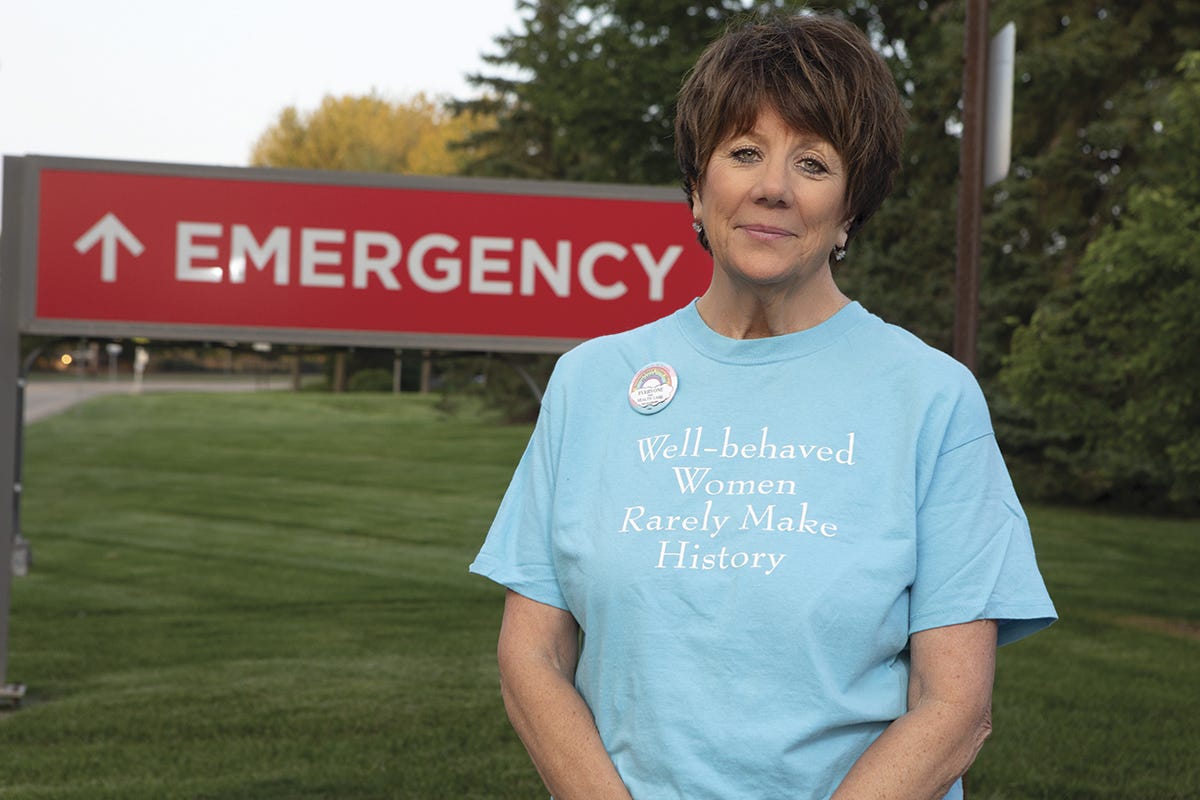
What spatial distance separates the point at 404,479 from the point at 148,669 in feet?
71.0

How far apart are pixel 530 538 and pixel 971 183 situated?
663cm

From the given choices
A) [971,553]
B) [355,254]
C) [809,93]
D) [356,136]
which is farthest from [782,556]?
[356,136]

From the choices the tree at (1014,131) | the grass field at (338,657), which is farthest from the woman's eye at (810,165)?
the tree at (1014,131)

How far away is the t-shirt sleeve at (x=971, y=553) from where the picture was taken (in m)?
1.76

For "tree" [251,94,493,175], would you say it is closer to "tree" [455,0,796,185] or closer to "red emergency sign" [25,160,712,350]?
"tree" [455,0,796,185]

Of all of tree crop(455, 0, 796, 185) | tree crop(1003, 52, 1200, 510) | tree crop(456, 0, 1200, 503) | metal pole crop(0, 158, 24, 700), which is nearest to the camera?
metal pole crop(0, 158, 24, 700)

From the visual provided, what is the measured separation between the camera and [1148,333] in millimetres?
13453

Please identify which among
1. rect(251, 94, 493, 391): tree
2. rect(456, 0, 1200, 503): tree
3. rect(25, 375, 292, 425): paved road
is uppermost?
rect(251, 94, 493, 391): tree

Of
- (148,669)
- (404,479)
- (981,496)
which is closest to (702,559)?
(981,496)

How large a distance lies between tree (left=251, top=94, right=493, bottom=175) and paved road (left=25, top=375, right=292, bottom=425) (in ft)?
33.7

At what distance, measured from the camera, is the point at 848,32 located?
196 centimetres

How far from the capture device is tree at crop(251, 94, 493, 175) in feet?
196

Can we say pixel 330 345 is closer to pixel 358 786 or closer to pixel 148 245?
pixel 148 245

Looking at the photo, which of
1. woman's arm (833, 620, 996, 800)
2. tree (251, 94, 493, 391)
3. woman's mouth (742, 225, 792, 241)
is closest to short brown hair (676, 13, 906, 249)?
woman's mouth (742, 225, 792, 241)
